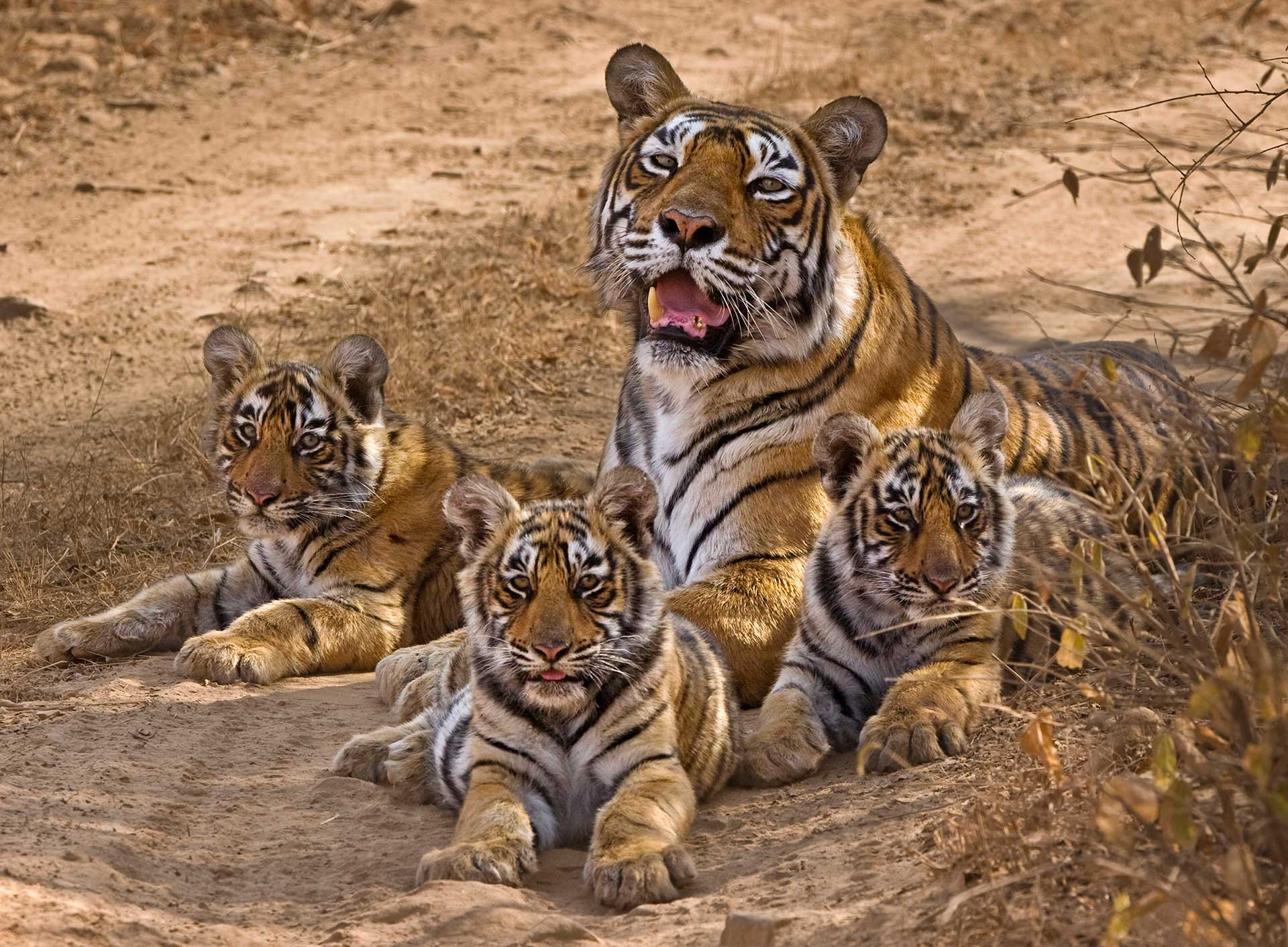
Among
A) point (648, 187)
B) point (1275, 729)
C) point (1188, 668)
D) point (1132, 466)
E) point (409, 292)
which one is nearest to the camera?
point (1275, 729)

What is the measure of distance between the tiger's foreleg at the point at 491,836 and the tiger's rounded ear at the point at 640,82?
225 centimetres

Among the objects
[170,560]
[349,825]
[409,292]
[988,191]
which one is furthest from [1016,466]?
[988,191]

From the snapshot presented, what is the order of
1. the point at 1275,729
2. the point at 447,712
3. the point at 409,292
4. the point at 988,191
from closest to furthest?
the point at 1275,729 < the point at 447,712 < the point at 409,292 < the point at 988,191

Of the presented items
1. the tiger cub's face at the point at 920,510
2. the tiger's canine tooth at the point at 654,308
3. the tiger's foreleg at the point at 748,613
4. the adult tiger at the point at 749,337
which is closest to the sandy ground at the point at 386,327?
the tiger cub's face at the point at 920,510

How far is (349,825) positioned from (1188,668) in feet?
6.21

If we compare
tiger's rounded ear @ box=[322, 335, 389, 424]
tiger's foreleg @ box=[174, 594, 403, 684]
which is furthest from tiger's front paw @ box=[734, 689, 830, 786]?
tiger's rounded ear @ box=[322, 335, 389, 424]

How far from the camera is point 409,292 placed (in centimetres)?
765

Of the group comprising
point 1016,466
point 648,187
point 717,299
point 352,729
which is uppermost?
point 648,187

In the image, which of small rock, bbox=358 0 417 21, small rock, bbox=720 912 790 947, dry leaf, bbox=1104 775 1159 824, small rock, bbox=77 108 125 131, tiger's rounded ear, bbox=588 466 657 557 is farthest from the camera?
small rock, bbox=358 0 417 21

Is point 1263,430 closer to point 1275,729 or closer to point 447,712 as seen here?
point 1275,729

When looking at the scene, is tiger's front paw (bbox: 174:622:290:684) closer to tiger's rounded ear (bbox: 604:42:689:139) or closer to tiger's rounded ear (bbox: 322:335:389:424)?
tiger's rounded ear (bbox: 322:335:389:424)

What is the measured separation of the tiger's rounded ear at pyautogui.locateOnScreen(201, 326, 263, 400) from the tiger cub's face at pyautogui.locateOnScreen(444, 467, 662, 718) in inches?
65.7

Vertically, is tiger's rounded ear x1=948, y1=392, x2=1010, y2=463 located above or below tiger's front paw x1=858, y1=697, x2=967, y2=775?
above

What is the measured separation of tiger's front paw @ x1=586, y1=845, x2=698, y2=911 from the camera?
10.8 feet
